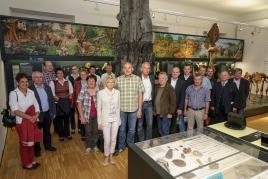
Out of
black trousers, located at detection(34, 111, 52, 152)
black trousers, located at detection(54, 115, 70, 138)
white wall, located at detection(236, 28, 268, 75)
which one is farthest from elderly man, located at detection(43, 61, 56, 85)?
white wall, located at detection(236, 28, 268, 75)

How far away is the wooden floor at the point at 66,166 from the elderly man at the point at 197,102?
155 centimetres

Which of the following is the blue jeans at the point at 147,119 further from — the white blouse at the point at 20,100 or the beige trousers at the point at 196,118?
the white blouse at the point at 20,100

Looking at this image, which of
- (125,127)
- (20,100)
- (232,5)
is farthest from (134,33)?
(232,5)

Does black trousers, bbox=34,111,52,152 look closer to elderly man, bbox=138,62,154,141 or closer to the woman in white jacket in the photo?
the woman in white jacket

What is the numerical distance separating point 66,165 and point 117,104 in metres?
1.41

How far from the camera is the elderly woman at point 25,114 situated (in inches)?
105

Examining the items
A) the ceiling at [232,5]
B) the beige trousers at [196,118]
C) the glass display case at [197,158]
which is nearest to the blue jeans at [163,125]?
the beige trousers at [196,118]

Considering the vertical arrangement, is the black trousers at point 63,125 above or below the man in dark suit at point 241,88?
below

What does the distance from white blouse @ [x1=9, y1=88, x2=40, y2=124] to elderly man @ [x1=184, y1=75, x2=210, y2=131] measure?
2.85 meters

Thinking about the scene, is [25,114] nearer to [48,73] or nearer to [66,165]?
[66,165]

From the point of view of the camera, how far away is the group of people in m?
2.87

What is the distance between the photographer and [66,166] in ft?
10.1

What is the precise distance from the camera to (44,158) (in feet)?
10.9

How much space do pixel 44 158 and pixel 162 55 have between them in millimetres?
5703
